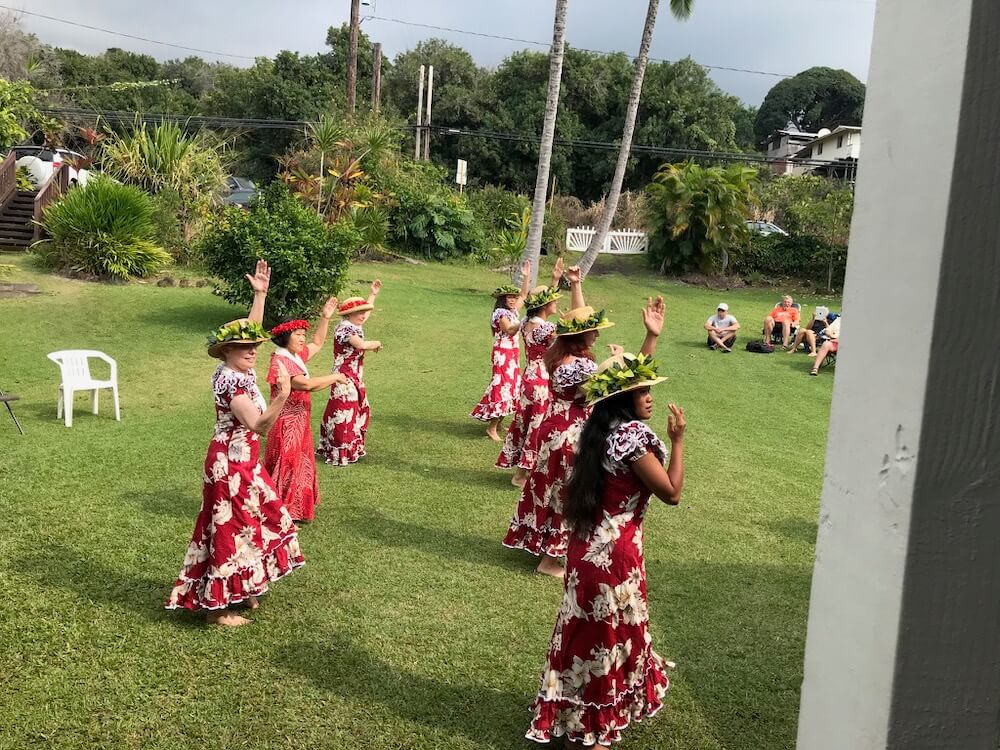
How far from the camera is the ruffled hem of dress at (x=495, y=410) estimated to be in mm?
10133

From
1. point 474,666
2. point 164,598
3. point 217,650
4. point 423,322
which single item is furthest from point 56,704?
point 423,322

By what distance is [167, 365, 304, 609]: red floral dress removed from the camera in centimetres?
522

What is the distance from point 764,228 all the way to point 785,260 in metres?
2.97

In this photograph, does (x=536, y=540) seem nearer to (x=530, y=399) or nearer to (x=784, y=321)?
(x=530, y=399)

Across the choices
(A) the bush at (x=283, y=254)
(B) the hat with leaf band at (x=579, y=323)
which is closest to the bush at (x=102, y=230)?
(A) the bush at (x=283, y=254)

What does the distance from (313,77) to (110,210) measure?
1107 inches

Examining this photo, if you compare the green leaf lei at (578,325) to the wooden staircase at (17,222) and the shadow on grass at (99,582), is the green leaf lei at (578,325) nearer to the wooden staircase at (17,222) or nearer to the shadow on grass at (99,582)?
the shadow on grass at (99,582)

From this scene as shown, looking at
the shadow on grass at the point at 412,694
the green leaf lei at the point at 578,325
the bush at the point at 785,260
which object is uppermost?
the bush at the point at 785,260

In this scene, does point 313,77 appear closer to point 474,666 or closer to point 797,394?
point 797,394

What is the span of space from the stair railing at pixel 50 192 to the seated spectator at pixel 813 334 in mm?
16834

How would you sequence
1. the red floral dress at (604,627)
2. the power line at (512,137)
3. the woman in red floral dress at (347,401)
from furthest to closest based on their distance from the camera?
the power line at (512,137), the woman in red floral dress at (347,401), the red floral dress at (604,627)

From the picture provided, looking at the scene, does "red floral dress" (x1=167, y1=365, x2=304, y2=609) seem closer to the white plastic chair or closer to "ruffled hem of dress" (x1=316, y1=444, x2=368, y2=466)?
"ruffled hem of dress" (x1=316, y1=444, x2=368, y2=466)

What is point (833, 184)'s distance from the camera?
105ft

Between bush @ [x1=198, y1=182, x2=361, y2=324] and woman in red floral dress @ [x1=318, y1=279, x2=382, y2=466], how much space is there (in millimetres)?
5848
